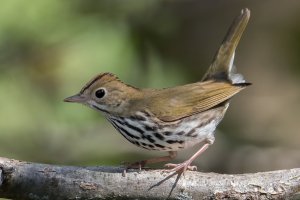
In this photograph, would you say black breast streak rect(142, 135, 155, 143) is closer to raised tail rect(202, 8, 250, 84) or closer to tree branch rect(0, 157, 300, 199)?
tree branch rect(0, 157, 300, 199)

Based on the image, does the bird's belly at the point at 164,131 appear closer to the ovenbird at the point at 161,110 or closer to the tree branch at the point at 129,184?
the ovenbird at the point at 161,110

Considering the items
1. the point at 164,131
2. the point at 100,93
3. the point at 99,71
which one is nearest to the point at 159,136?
the point at 164,131

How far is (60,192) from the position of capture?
11.7ft

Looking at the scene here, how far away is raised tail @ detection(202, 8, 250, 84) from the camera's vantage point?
495 cm

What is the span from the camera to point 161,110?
4387 millimetres

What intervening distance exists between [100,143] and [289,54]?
7.74 feet

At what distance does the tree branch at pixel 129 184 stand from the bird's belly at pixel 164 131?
1.34ft

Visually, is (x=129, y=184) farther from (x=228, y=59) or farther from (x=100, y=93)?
(x=228, y=59)

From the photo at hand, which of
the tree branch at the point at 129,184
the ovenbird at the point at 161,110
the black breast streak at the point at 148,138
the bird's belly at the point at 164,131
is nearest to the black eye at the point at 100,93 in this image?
the ovenbird at the point at 161,110

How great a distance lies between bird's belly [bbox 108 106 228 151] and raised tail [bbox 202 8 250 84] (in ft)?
1.74

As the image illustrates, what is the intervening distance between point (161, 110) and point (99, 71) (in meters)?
1.76

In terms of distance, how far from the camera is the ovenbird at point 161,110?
166 inches

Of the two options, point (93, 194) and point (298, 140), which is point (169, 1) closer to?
point (298, 140)

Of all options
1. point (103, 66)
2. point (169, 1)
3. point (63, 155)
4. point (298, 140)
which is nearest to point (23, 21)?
point (103, 66)
